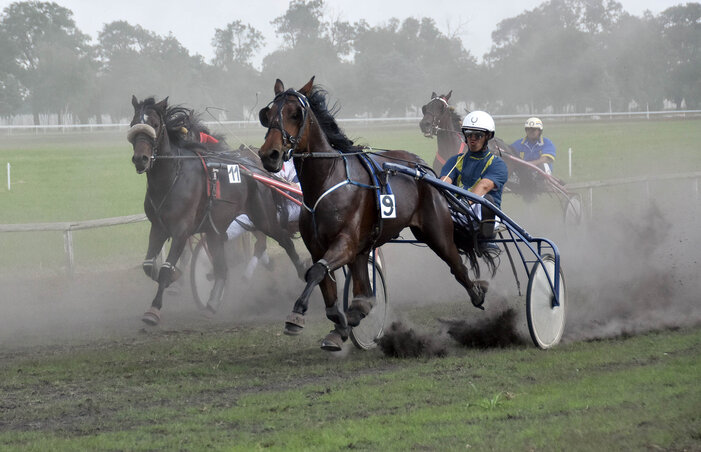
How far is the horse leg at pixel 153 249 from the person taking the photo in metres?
8.98

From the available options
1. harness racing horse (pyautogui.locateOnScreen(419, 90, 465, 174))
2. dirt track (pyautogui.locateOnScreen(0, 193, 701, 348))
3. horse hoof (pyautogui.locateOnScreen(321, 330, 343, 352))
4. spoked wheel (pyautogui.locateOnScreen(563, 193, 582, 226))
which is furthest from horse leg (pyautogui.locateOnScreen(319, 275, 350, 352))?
spoked wheel (pyautogui.locateOnScreen(563, 193, 582, 226))

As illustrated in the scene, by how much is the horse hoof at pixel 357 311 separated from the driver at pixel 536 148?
725 cm

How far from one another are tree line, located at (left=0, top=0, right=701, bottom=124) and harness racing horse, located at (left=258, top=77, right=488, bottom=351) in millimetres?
24647

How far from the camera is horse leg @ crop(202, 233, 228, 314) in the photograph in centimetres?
974

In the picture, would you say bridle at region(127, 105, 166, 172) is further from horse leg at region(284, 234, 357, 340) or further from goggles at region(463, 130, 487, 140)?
goggles at region(463, 130, 487, 140)

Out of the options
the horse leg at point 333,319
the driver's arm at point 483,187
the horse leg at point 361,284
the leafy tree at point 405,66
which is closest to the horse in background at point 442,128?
the driver's arm at point 483,187

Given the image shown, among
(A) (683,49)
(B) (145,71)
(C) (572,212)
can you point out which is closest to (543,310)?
(C) (572,212)

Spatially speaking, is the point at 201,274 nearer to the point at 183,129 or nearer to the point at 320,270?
the point at 183,129

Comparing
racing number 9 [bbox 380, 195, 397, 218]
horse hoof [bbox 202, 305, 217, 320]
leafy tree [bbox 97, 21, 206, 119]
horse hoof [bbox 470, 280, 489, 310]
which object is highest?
leafy tree [bbox 97, 21, 206, 119]

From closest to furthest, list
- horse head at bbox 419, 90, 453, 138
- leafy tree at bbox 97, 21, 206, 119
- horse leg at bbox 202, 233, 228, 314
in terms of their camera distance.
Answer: horse leg at bbox 202, 233, 228, 314, horse head at bbox 419, 90, 453, 138, leafy tree at bbox 97, 21, 206, 119

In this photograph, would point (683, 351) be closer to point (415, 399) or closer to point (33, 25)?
point (415, 399)

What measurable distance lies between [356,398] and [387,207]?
65.9 inches

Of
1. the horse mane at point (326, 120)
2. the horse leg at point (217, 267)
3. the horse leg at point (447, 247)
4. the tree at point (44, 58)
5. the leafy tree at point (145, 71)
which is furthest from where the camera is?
the tree at point (44, 58)

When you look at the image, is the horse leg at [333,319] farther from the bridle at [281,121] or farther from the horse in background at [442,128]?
the horse in background at [442,128]
